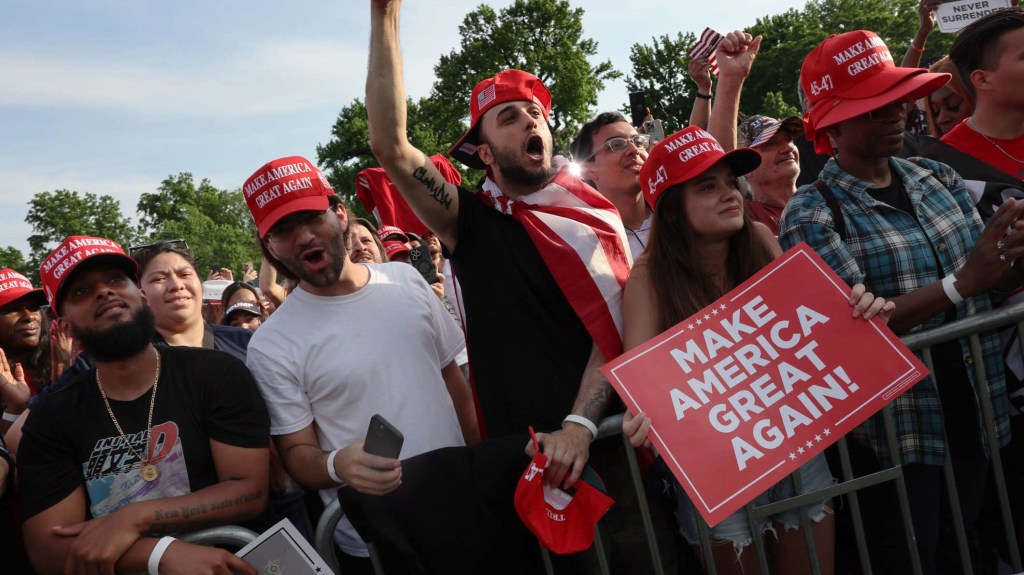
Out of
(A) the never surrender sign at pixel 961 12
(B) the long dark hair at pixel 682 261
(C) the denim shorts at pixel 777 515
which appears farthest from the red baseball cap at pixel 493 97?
(A) the never surrender sign at pixel 961 12

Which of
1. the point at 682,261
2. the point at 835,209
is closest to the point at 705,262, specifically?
the point at 682,261

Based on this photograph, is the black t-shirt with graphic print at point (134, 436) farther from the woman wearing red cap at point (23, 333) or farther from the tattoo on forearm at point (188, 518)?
the woman wearing red cap at point (23, 333)

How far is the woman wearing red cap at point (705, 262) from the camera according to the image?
2.50 m

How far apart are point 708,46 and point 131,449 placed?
372cm

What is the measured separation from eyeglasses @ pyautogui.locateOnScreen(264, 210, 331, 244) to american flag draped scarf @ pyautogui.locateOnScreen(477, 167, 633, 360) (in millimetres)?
719

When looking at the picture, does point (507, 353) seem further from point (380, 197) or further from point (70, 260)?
point (380, 197)

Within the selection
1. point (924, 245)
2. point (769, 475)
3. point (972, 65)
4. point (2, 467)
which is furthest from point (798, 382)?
point (2, 467)

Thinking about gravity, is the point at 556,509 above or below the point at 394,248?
below

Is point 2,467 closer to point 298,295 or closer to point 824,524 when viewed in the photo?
point 298,295

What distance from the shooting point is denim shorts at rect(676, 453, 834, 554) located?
2463 mm

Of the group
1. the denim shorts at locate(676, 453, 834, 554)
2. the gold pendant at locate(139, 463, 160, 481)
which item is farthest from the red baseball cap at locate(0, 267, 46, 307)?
the denim shorts at locate(676, 453, 834, 554)

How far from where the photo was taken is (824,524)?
252 centimetres

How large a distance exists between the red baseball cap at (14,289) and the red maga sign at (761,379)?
4046 mm

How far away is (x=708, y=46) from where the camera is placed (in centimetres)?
423
